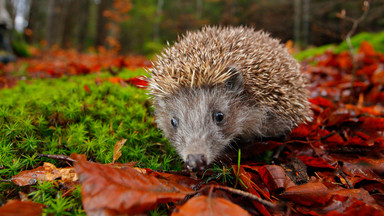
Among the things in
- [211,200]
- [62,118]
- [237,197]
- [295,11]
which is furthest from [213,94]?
[295,11]

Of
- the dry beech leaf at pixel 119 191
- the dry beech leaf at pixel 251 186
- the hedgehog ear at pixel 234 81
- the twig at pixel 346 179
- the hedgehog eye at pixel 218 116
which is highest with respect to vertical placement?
the hedgehog ear at pixel 234 81

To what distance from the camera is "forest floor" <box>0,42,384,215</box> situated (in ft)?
6.46

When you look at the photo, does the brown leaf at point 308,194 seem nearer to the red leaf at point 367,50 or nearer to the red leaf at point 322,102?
the red leaf at point 322,102

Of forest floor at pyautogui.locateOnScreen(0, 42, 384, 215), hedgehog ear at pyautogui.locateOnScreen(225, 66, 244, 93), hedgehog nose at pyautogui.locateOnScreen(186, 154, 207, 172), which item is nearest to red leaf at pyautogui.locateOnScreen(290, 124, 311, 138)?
forest floor at pyautogui.locateOnScreen(0, 42, 384, 215)

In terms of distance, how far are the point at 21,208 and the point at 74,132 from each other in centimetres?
145

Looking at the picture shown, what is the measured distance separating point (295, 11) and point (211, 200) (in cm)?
2398

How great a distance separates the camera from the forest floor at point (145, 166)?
1.97 metres

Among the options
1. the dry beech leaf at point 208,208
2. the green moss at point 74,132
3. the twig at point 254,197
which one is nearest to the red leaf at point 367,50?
the green moss at point 74,132

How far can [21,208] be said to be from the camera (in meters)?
1.89

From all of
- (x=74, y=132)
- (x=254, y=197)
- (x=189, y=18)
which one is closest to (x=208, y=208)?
(x=254, y=197)

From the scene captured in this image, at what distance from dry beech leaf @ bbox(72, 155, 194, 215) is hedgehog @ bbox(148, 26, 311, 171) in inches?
36.7

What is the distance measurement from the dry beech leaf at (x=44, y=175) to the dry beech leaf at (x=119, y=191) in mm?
433

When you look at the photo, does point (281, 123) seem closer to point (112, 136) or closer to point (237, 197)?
point (237, 197)

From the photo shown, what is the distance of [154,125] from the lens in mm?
4020
